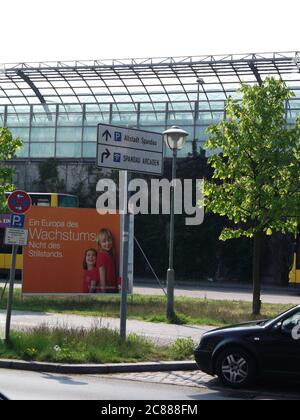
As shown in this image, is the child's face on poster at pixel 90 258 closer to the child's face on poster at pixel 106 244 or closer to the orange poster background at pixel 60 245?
the orange poster background at pixel 60 245

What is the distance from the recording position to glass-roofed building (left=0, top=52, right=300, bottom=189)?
139 ft

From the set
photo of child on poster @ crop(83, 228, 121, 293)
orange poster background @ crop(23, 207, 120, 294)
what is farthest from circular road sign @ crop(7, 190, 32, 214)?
photo of child on poster @ crop(83, 228, 121, 293)

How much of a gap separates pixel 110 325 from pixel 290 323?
7.44 m

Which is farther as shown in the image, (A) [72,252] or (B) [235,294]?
(B) [235,294]

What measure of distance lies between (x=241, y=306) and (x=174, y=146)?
7344 millimetres

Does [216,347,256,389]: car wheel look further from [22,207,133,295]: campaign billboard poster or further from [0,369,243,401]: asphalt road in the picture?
[22,207,133,295]: campaign billboard poster

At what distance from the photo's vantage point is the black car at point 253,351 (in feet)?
32.7

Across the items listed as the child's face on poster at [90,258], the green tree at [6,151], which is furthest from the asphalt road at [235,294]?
the green tree at [6,151]

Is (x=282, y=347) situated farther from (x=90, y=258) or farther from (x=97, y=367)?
(x=90, y=258)

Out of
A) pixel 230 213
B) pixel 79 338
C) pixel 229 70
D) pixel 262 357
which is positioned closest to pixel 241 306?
pixel 230 213

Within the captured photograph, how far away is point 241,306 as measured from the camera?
23.8 m

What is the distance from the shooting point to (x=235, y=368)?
33.8 ft

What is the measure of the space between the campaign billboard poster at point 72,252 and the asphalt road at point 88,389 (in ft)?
39.4

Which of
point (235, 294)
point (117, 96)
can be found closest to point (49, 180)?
point (117, 96)
